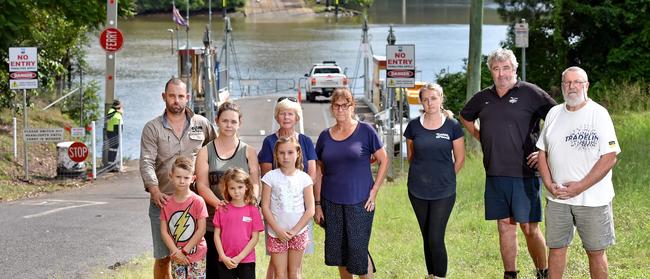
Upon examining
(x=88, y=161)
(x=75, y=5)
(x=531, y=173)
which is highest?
(x=75, y=5)

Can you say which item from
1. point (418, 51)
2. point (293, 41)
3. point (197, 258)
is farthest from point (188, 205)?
point (293, 41)

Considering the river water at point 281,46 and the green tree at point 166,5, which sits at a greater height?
the green tree at point 166,5

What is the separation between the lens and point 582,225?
24.9 feet

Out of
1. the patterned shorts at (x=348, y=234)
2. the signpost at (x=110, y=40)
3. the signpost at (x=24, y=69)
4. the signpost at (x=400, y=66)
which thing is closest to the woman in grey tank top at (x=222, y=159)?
the patterned shorts at (x=348, y=234)

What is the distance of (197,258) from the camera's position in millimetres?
7621

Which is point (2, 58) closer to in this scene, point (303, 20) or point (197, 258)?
point (197, 258)

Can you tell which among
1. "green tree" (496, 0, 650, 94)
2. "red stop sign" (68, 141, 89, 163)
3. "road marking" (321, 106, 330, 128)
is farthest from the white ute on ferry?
"red stop sign" (68, 141, 89, 163)

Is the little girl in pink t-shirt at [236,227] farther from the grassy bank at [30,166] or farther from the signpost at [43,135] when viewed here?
the signpost at [43,135]

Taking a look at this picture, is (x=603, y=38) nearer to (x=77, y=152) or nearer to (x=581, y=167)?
(x=77, y=152)

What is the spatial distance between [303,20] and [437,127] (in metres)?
111

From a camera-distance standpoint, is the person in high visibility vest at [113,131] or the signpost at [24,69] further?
the person in high visibility vest at [113,131]

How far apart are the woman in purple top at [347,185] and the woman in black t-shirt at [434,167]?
346 millimetres

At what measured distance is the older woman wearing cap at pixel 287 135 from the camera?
7879 mm

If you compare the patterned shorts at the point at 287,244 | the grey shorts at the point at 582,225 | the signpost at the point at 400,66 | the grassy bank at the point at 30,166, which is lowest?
the grassy bank at the point at 30,166
